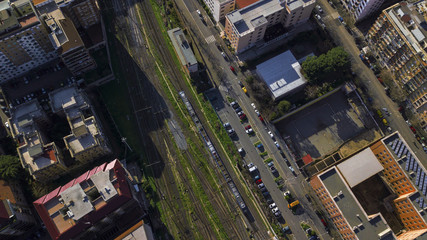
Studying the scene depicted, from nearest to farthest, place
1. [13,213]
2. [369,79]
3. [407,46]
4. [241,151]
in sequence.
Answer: [13,213] → [407,46] → [241,151] → [369,79]

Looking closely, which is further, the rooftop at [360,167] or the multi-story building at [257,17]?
the multi-story building at [257,17]

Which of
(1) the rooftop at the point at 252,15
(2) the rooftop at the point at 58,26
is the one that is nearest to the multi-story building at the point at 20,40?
(2) the rooftop at the point at 58,26

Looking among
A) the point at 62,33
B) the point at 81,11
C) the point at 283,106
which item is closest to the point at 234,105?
the point at 283,106

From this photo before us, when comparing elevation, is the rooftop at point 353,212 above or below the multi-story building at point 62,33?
below

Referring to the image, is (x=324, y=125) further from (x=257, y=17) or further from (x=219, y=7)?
(x=219, y=7)

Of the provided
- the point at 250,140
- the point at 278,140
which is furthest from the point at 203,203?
the point at 278,140

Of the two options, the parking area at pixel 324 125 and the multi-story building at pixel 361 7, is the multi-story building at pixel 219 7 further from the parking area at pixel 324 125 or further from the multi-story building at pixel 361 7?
the parking area at pixel 324 125
